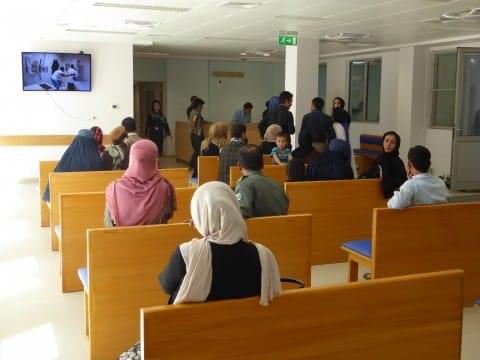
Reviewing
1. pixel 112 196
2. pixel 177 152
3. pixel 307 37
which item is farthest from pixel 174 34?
pixel 112 196

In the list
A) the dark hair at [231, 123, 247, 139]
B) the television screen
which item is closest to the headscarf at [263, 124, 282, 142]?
the dark hair at [231, 123, 247, 139]

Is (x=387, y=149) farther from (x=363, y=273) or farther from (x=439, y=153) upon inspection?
(x=439, y=153)

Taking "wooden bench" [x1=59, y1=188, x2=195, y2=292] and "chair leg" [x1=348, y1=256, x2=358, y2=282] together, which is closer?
"wooden bench" [x1=59, y1=188, x2=195, y2=292]

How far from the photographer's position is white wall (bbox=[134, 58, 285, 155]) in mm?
15516

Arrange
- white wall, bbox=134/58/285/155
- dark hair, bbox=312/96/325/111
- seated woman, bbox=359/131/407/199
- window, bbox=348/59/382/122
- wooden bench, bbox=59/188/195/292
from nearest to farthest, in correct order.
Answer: wooden bench, bbox=59/188/195/292 → seated woman, bbox=359/131/407/199 → dark hair, bbox=312/96/325/111 → window, bbox=348/59/382/122 → white wall, bbox=134/58/285/155

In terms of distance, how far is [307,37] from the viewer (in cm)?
962

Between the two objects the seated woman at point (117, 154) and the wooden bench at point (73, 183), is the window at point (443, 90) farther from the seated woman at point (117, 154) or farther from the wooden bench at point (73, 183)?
the wooden bench at point (73, 183)

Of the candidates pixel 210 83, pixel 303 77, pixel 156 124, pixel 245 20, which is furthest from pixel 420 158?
pixel 210 83

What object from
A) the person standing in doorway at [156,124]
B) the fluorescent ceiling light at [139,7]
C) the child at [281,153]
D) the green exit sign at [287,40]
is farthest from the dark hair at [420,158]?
the person standing in doorway at [156,124]

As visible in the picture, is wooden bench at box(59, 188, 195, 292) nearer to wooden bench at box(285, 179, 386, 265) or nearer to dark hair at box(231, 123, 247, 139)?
wooden bench at box(285, 179, 386, 265)

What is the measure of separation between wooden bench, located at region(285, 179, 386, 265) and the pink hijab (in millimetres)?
1663

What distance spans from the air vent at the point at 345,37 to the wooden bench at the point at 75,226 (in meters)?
6.12

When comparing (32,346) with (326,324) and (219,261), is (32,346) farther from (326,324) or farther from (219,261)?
(326,324)

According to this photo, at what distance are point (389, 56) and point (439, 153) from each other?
268cm
